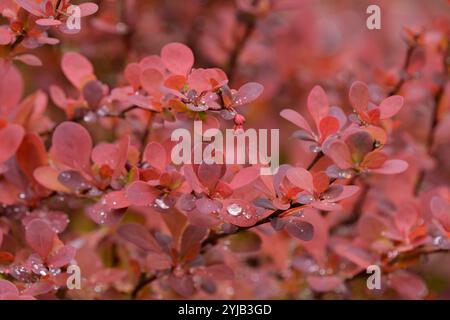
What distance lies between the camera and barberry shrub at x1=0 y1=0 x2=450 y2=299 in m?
0.65

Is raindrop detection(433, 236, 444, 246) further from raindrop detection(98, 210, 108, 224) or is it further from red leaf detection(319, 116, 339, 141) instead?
raindrop detection(98, 210, 108, 224)

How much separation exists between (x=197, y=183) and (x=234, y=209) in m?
0.04

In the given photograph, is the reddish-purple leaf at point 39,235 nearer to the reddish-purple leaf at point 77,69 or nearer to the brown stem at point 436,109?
the reddish-purple leaf at point 77,69

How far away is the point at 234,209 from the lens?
2.10 ft

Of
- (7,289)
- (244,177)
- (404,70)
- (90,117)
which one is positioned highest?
(404,70)

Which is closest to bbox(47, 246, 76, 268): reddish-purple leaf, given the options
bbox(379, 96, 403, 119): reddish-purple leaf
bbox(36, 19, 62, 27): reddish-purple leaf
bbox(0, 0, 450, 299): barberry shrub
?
bbox(0, 0, 450, 299): barberry shrub

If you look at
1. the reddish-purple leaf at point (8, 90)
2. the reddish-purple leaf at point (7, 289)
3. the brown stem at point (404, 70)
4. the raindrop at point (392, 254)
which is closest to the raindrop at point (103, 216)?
the reddish-purple leaf at point (7, 289)

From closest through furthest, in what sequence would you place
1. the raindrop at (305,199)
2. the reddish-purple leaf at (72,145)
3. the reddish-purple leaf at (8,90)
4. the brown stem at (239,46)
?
1. the raindrop at (305,199)
2. the reddish-purple leaf at (72,145)
3. the reddish-purple leaf at (8,90)
4. the brown stem at (239,46)

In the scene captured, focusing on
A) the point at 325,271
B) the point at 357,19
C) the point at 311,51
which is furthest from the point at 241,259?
the point at 357,19

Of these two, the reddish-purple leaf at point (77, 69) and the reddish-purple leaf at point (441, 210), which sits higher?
the reddish-purple leaf at point (77, 69)

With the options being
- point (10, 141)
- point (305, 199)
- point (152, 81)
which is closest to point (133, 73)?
point (152, 81)

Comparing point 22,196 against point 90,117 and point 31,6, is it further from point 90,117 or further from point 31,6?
point 31,6

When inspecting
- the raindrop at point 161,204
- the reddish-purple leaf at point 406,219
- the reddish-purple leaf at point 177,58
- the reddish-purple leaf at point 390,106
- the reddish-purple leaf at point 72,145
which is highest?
the reddish-purple leaf at point 177,58

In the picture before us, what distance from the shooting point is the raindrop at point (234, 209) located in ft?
2.08
